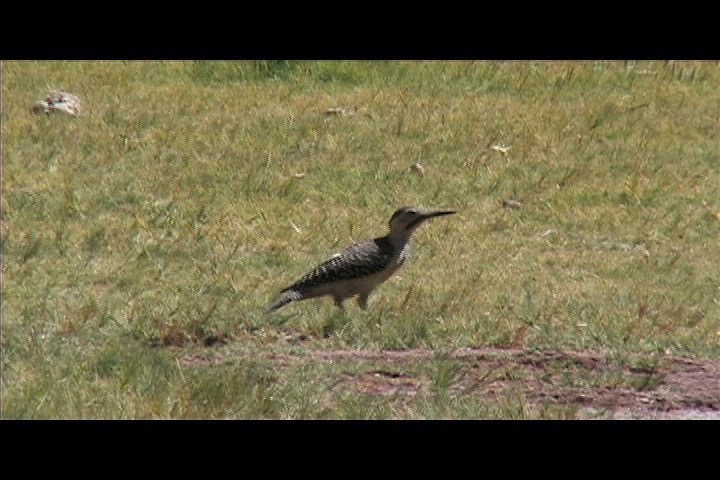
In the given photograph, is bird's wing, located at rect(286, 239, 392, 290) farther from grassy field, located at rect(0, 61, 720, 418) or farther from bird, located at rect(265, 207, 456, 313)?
grassy field, located at rect(0, 61, 720, 418)

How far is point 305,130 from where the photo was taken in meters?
15.9

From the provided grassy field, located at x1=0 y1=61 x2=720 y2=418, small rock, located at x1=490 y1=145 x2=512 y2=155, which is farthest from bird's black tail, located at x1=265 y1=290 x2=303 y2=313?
small rock, located at x1=490 y1=145 x2=512 y2=155

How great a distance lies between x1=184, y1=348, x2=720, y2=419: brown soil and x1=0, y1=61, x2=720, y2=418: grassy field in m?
0.09

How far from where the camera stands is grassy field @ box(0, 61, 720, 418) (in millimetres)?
9133

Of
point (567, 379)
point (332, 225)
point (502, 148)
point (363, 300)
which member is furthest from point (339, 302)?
point (502, 148)

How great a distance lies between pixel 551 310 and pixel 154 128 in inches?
223

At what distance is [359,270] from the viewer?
11.0 meters

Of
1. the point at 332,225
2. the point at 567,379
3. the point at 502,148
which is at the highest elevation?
the point at 502,148

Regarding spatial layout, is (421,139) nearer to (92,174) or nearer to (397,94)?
(397,94)

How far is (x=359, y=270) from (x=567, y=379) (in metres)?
1.90

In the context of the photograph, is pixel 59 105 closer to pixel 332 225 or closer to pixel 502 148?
pixel 332 225

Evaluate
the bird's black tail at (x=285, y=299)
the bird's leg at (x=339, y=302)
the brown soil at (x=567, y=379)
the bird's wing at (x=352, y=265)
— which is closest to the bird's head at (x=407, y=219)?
the bird's wing at (x=352, y=265)

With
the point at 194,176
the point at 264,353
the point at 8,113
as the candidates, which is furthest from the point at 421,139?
the point at 264,353

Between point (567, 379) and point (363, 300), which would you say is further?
point (363, 300)
